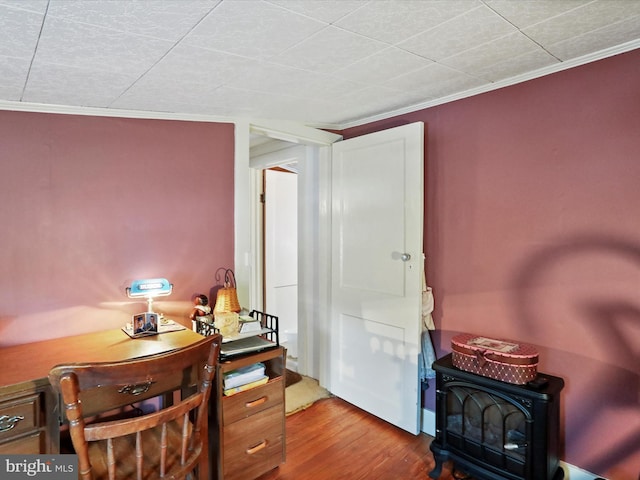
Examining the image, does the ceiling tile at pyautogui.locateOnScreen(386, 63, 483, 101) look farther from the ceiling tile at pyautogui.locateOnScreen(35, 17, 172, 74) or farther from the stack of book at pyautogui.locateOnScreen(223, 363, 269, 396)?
the stack of book at pyautogui.locateOnScreen(223, 363, 269, 396)

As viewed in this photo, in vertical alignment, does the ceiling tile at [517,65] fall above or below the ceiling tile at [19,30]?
above

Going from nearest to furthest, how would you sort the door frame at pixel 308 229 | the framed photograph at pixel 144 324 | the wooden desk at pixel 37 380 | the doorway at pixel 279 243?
the wooden desk at pixel 37 380 → the framed photograph at pixel 144 324 → the door frame at pixel 308 229 → the doorway at pixel 279 243

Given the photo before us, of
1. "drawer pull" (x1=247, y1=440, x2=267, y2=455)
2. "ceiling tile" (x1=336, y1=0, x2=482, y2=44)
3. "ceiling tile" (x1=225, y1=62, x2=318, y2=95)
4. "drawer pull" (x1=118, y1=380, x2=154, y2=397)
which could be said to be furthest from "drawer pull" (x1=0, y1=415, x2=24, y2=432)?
"ceiling tile" (x1=336, y1=0, x2=482, y2=44)

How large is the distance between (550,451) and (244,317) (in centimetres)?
165

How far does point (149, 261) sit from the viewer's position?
2262 millimetres

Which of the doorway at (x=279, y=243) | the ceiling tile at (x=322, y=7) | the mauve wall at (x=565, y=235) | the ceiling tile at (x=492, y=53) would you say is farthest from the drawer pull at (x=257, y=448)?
the ceiling tile at (x=492, y=53)

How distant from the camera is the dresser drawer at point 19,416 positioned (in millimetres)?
1373

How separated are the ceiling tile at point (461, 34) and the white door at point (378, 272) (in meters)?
0.77

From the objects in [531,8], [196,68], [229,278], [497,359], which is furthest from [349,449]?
[531,8]

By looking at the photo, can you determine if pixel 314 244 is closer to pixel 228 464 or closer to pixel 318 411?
pixel 318 411

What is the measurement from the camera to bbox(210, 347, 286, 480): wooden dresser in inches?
73.8

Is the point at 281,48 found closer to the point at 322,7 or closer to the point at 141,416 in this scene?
the point at 322,7

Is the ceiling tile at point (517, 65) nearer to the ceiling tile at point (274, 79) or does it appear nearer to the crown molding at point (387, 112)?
the crown molding at point (387, 112)

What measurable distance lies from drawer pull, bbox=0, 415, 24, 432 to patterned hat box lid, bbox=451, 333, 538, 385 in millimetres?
1922
